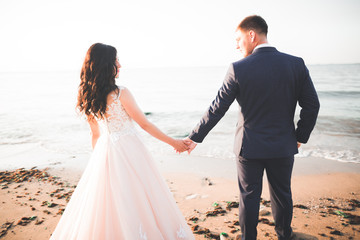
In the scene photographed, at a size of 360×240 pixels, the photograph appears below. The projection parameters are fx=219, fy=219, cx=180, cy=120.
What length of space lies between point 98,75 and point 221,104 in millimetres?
1390

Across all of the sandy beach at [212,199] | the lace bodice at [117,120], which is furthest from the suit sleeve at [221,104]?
the sandy beach at [212,199]

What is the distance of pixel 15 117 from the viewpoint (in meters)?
15.9

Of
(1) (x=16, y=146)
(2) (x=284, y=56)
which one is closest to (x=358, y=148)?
(2) (x=284, y=56)

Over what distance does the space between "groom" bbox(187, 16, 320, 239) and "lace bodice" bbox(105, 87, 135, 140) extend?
1.00 metres

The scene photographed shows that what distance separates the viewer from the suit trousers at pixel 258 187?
8.00ft

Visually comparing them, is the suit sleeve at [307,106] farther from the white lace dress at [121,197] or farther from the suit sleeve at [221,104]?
the white lace dress at [121,197]

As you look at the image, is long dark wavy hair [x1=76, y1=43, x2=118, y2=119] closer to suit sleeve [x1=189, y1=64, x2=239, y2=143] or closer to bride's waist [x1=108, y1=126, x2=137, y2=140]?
bride's waist [x1=108, y1=126, x2=137, y2=140]

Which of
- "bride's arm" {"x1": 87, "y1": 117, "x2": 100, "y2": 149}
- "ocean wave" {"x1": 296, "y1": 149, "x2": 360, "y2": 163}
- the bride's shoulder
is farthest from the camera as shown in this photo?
"ocean wave" {"x1": 296, "y1": 149, "x2": 360, "y2": 163}

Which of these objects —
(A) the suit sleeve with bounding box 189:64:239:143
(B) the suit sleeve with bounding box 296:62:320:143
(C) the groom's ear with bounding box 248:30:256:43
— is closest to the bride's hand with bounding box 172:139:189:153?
(A) the suit sleeve with bounding box 189:64:239:143

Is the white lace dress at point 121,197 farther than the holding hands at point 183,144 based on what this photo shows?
No

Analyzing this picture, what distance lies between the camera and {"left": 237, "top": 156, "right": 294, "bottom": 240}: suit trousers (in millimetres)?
2437

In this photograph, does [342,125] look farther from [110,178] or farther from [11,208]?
[11,208]

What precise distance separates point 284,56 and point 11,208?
517 cm

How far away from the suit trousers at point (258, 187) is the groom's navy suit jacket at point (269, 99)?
13 centimetres
